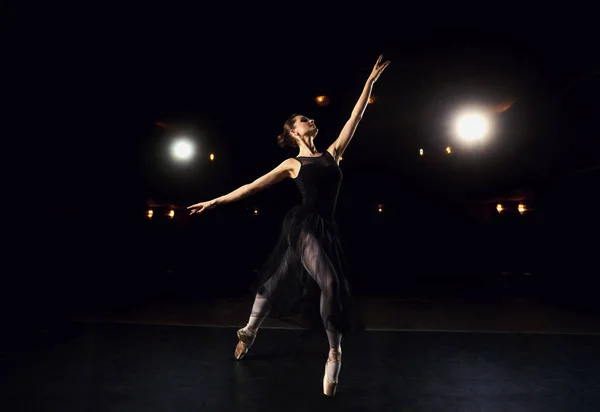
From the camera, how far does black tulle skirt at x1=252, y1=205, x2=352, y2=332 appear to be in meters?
2.71

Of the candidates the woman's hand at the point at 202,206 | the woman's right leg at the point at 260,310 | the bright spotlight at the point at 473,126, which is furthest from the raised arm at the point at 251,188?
the bright spotlight at the point at 473,126

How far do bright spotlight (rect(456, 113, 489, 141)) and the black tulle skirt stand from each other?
5.04 m

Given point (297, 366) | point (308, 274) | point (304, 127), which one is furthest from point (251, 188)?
point (297, 366)

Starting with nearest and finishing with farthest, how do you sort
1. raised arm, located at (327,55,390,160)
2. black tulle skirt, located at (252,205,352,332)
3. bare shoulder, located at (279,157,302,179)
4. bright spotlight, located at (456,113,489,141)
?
1. black tulle skirt, located at (252,205,352,332)
2. bare shoulder, located at (279,157,302,179)
3. raised arm, located at (327,55,390,160)
4. bright spotlight, located at (456,113,489,141)

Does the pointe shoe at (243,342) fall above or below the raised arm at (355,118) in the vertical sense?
below

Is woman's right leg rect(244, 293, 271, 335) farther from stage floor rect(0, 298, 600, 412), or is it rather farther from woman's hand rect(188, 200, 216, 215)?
woman's hand rect(188, 200, 216, 215)

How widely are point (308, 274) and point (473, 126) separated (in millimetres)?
5281

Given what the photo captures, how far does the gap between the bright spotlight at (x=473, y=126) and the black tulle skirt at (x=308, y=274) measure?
16.5 feet

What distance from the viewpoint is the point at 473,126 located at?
7.07 metres

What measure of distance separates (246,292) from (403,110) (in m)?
8.31

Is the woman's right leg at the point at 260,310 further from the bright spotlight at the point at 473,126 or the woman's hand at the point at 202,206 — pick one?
the bright spotlight at the point at 473,126

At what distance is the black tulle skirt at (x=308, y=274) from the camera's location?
2709mm

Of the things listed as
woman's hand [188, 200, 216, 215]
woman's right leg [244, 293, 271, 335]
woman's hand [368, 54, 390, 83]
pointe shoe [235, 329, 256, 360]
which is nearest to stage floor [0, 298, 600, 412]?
pointe shoe [235, 329, 256, 360]

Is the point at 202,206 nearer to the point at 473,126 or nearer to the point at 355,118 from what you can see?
the point at 355,118
